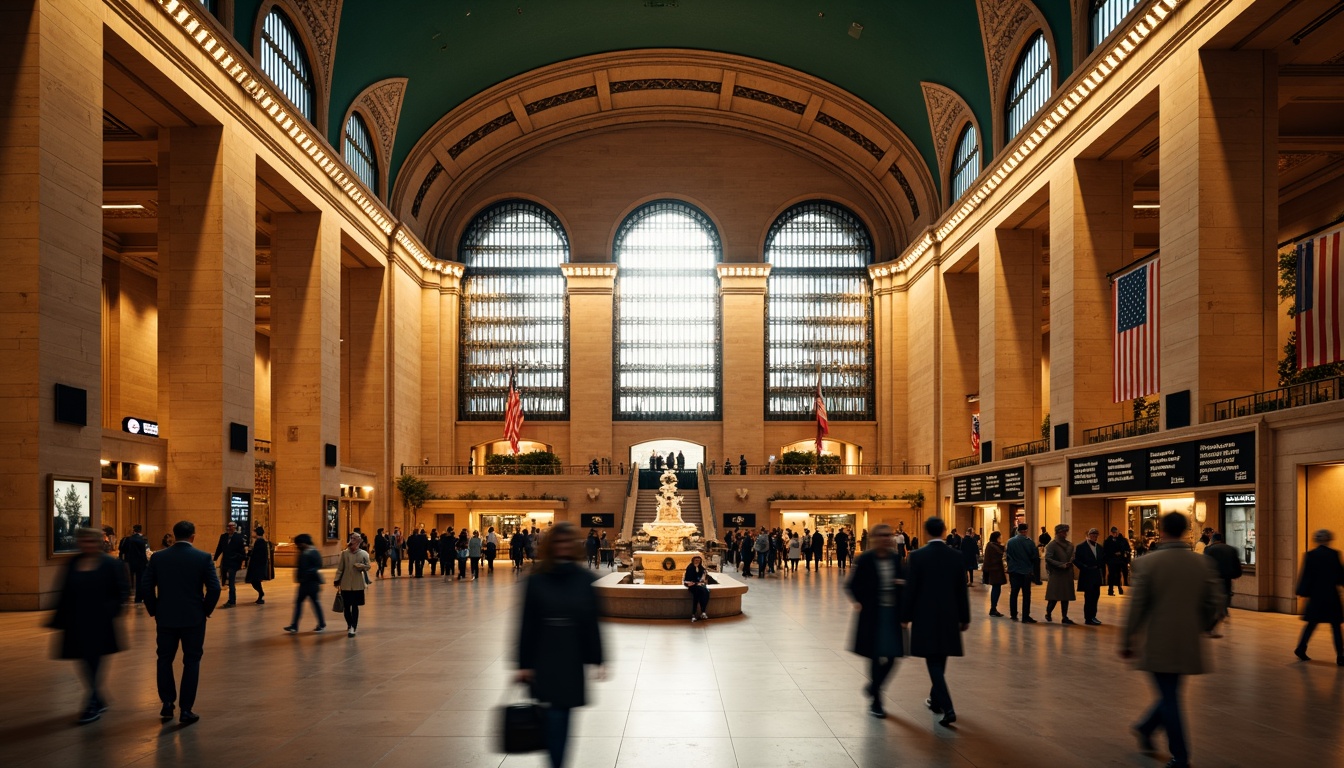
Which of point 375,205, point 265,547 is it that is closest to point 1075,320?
point 265,547

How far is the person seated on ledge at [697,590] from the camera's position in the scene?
15219mm

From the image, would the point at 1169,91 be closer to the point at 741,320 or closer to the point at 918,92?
the point at 918,92

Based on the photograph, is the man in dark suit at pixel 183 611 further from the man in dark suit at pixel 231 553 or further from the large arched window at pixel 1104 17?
the large arched window at pixel 1104 17

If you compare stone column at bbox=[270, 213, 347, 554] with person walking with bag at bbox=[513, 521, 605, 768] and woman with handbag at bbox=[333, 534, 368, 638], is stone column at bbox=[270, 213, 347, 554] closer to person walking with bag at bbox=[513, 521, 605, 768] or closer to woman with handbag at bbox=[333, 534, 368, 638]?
woman with handbag at bbox=[333, 534, 368, 638]

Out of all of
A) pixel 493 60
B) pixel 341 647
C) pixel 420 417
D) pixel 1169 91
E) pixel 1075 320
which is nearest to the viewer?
pixel 341 647

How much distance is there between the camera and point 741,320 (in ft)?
155

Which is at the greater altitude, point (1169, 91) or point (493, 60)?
point (493, 60)

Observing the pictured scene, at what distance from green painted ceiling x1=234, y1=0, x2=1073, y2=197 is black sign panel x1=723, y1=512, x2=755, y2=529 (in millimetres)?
15040

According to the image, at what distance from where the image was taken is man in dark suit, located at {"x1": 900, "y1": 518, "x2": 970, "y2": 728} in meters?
7.59

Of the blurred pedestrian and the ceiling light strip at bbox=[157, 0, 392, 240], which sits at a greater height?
the ceiling light strip at bbox=[157, 0, 392, 240]

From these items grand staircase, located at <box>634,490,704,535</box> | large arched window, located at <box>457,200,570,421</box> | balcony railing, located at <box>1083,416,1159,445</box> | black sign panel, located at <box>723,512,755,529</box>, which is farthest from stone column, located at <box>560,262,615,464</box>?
balcony railing, located at <box>1083,416,1159,445</box>

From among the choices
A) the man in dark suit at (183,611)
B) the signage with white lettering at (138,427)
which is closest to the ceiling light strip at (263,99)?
the signage with white lettering at (138,427)

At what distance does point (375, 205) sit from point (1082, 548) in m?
26.7

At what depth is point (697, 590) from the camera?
49.8 ft
